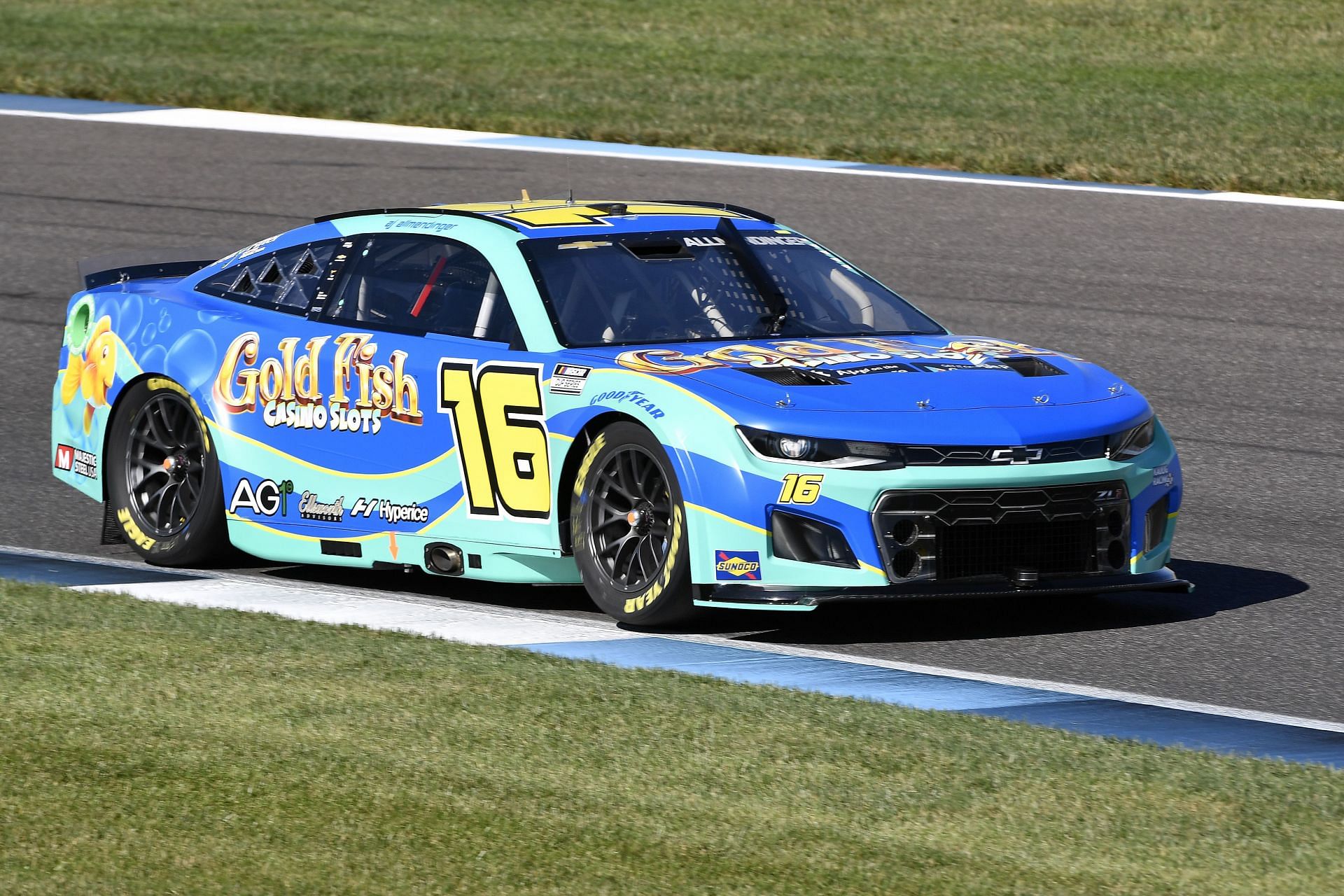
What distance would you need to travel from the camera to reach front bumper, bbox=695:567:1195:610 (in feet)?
24.6

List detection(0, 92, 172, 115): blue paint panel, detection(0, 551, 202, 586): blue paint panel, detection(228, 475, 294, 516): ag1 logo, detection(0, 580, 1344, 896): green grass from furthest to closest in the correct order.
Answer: detection(0, 92, 172, 115): blue paint panel < detection(228, 475, 294, 516): ag1 logo < detection(0, 551, 202, 586): blue paint panel < detection(0, 580, 1344, 896): green grass

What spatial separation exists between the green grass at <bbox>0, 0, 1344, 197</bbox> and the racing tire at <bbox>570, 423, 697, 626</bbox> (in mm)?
11465

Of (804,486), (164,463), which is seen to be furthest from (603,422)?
(164,463)

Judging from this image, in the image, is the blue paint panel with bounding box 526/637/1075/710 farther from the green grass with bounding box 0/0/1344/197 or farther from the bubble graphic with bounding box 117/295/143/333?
the green grass with bounding box 0/0/1344/197

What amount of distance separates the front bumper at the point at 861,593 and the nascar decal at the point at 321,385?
1.50 m

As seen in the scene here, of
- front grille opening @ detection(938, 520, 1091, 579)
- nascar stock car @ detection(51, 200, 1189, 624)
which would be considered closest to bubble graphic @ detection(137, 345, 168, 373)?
nascar stock car @ detection(51, 200, 1189, 624)

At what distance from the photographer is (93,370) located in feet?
31.5

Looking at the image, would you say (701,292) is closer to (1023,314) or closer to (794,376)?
(794,376)

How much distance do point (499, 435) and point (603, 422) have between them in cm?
44

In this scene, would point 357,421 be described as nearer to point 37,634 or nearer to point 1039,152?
point 37,634

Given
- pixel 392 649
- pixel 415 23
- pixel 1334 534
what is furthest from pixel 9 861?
pixel 415 23

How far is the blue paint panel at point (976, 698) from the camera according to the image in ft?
20.7

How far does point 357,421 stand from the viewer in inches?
341

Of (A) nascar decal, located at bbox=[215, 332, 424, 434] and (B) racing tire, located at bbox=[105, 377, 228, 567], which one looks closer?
(A) nascar decal, located at bbox=[215, 332, 424, 434]
